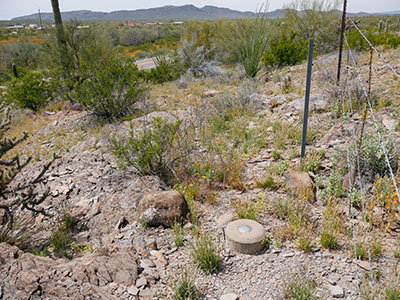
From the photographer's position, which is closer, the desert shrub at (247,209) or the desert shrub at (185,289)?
the desert shrub at (185,289)

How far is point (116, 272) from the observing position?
9.17 feet

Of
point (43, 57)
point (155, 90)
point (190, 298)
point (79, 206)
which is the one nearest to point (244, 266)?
point (190, 298)

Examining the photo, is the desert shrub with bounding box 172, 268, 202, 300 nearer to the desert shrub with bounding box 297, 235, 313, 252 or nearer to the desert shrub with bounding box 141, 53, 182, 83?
the desert shrub with bounding box 297, 235, 313, 252

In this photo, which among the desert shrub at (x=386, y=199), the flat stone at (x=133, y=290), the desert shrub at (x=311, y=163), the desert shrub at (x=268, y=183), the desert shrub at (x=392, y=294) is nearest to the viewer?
the desert shrub at (x=392, y=294)

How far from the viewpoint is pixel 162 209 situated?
3.54 metres

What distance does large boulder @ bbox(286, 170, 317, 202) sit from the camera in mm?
3723

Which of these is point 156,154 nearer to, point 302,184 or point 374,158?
point 302,184

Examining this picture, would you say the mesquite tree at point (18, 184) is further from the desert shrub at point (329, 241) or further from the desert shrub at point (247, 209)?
the desert shrub at point (329, 241)

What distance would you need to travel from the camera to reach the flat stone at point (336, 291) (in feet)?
8.18

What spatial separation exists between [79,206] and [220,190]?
6.28ft

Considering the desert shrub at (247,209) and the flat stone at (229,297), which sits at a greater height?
the desert shrub at (247,209)

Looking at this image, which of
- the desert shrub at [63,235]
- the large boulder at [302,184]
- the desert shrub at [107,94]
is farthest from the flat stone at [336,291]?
the desert shrub at [107,94]

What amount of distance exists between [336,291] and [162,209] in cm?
189

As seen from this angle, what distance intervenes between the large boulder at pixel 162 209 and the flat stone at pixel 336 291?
1.65 meters
